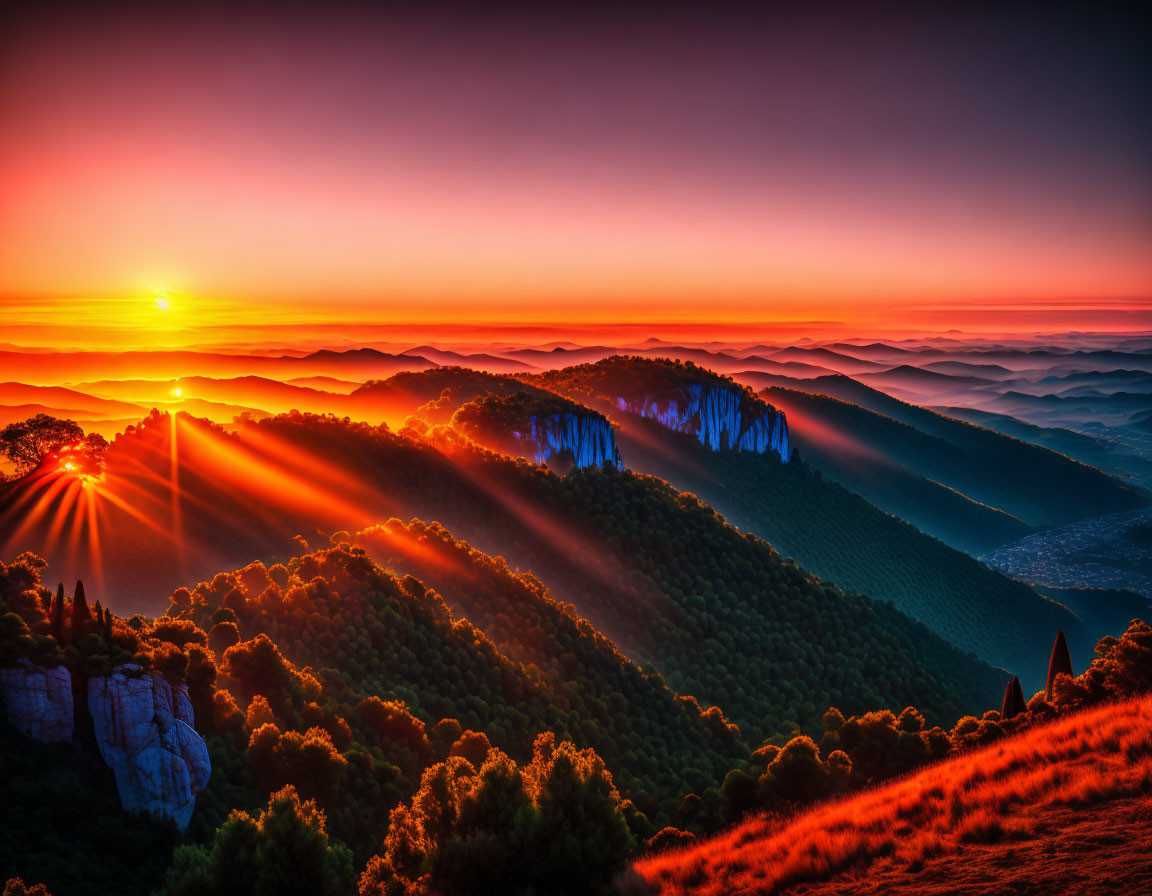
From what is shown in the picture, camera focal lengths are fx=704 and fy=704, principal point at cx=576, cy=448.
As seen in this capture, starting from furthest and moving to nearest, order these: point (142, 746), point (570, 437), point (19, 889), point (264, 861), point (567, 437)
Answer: point (570, 437)
point (567, 437)
point (142, 746)
point (19, 889)
point (264, 861)

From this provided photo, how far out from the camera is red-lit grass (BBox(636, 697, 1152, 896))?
18484 millimetres

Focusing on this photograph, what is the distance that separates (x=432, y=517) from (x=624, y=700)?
34502mm

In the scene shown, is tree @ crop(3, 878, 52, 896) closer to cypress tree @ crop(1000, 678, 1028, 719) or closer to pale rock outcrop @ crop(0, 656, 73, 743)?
pale rock outcrop @ crop(0, 656, 73, 743)

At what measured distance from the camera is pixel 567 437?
351 feet

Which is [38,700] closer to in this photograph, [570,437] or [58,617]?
[58,617]

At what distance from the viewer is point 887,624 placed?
3688 inches

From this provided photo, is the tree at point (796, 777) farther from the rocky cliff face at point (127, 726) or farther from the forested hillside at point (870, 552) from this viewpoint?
the forested hillside at point (870, 552)

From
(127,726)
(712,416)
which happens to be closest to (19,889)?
(127,726)

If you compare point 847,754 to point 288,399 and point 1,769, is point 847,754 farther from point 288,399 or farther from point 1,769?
point 288,399

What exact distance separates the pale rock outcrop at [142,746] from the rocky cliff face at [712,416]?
133093mm

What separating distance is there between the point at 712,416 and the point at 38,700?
142 metres

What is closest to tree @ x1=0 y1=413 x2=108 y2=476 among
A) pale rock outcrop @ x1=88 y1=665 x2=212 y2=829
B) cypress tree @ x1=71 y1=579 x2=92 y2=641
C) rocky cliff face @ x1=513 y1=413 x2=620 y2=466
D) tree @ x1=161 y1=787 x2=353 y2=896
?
rocky cliff face @ x1=513 y1=413 x2=620 y2=466

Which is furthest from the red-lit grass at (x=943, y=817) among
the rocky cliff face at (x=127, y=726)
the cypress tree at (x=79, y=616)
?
the cypress tree at (x=79, y=616)

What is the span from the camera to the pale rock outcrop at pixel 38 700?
2477 cm
